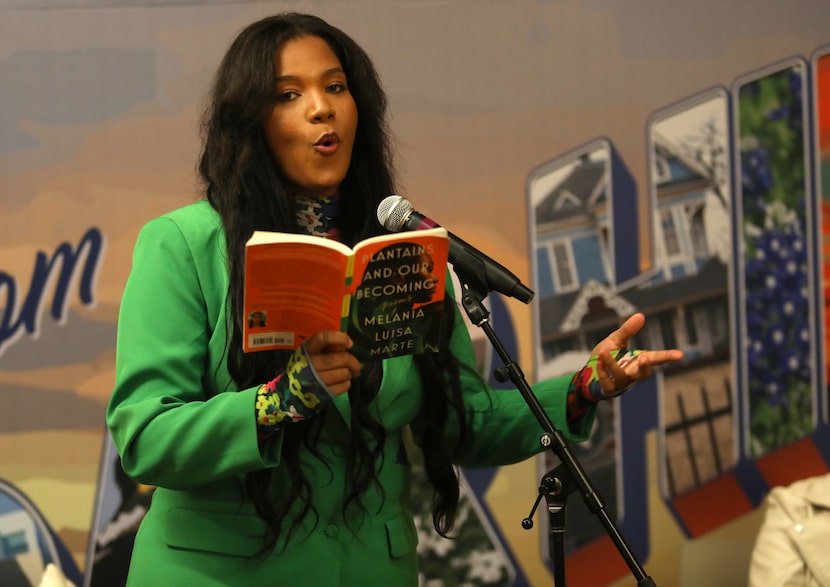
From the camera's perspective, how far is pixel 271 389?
1.29m

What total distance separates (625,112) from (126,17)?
1465 mm

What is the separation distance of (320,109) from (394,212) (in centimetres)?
20

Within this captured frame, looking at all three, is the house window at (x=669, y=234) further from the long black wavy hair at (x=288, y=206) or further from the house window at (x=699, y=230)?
the long black wavy hair at (x=288, y=206)

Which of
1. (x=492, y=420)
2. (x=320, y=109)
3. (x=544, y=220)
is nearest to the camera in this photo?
(x=320, y=109)

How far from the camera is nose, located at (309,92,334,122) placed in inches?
60.4

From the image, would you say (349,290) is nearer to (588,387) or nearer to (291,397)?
(291,397)

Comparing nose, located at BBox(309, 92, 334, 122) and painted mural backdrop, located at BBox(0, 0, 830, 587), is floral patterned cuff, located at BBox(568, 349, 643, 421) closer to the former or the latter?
nose, located at BBox(309, 92, 334, 122)

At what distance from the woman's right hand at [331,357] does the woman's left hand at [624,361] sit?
0.44m

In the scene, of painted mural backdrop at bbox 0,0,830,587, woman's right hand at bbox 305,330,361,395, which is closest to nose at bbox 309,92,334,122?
woman's right hand at bbox 305,330,361,395

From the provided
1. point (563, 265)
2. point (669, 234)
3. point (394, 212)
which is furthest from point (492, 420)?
point (669, 234)

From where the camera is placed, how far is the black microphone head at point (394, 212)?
1489 mm

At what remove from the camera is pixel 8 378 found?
276 cm

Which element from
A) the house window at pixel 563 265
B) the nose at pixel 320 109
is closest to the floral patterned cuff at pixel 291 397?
the nose at pixel 320 109

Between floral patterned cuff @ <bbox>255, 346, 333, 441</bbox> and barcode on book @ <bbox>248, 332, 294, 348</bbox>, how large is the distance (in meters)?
0.02
